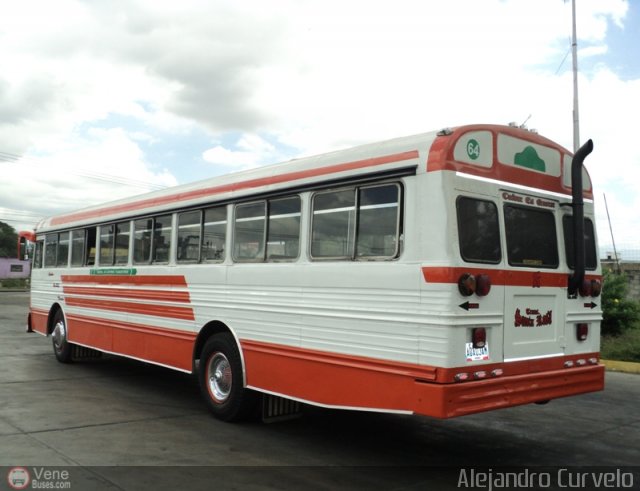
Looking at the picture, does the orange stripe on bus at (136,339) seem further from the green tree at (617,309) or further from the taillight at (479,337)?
the green tree at (617,309)

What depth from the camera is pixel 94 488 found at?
15.6 ft

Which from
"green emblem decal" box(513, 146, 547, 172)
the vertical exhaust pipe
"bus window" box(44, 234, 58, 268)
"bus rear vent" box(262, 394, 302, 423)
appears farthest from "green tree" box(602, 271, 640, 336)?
"bus window" box(44, 234, 58, 268)

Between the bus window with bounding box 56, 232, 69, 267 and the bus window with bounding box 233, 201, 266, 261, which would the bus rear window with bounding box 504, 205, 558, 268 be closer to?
the bus window with bounding box 233, 201, 266, 261

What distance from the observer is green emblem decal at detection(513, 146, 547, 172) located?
5.62m

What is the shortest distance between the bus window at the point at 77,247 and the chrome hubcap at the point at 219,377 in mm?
4479

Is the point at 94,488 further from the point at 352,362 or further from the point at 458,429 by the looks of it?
the point at 458,429

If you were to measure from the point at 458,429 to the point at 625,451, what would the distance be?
1.64 metres

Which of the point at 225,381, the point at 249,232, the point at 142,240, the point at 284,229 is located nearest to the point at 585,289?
the point at 284,229

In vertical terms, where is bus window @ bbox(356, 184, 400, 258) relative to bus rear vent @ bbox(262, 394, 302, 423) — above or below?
above

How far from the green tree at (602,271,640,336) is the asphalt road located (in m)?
4.81

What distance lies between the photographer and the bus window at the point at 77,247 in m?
10.6

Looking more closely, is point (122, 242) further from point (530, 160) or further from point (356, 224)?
point (530, 160)

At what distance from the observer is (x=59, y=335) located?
37.2 ft

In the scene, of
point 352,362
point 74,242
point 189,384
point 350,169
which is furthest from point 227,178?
point 74,242
